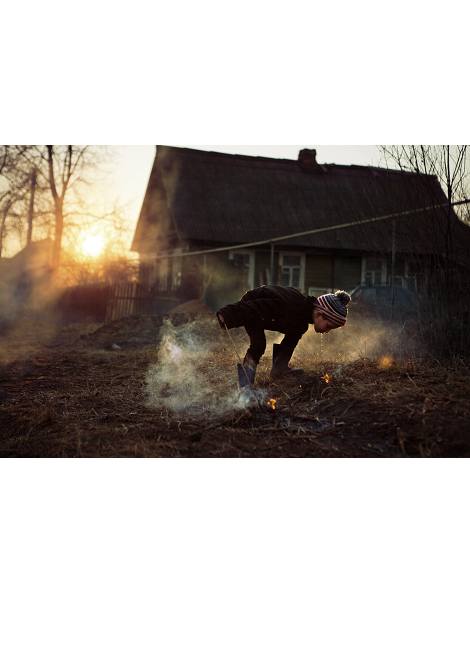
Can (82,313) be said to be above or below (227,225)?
below

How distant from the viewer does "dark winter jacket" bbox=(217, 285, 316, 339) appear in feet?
14.2

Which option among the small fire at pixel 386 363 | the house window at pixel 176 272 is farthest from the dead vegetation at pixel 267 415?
the house window at pixel 176 272

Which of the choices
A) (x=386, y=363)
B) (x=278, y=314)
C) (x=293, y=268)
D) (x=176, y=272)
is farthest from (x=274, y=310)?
(x=176, y=272)

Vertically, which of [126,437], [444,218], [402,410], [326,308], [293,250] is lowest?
[126,437]

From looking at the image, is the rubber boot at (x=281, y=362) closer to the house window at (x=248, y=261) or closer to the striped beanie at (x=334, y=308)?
the striped beanie at (x=334, y=308)

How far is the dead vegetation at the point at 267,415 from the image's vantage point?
3.10 m

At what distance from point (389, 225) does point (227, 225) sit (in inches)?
446

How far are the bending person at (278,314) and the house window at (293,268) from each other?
14054mm

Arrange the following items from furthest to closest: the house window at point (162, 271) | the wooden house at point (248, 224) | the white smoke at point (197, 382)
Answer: the house window at point (162, 271), the wooden house at point (248, 224), the white smoke at point (197, 382)

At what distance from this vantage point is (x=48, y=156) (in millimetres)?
19516

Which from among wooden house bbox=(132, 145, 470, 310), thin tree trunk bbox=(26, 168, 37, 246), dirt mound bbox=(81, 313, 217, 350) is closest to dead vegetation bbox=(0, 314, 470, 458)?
dirt mound bbox=(81, 313, 217, 350)

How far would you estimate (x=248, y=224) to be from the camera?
1764 centimetres

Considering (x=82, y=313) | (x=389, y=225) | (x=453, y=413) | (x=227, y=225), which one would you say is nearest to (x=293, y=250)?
(x=227, y=225)

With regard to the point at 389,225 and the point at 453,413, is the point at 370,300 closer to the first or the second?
the point at 389,225
